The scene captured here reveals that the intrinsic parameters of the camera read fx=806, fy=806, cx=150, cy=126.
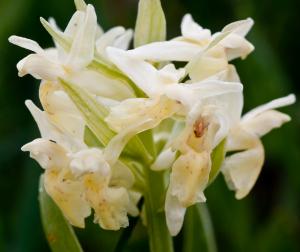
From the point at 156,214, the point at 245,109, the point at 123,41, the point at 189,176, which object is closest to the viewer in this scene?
the point at 189,176

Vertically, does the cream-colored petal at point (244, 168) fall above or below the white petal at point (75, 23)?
below

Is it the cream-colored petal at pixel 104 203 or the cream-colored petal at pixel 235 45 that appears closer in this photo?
the cream-colored petal at pixel 104 203

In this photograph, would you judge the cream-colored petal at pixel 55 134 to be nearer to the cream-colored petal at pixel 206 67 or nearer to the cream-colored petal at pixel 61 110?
the cream-colored petal at pixel 61 110

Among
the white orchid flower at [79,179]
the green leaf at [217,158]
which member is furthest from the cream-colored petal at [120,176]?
the green leaf at [217,158]

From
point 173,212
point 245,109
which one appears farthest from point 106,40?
point 245,109

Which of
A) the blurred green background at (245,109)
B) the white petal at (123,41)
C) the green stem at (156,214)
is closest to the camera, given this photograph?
the green stem at (156,214)

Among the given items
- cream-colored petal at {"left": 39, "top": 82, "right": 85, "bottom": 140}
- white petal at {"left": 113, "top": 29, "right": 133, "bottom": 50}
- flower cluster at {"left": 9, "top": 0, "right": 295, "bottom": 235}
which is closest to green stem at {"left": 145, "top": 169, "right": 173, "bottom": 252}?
flower cluster at {"left": 9, "top": 0, "right": 295, "bottom": 235}

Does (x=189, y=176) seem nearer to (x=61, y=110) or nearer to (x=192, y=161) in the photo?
(x=192, y=161)

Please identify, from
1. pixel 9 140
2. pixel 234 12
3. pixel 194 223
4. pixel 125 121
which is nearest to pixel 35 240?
pixel 194 223

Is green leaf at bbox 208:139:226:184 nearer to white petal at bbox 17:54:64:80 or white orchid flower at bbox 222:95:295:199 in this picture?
white orchid flower at bbox 222:95:295:199
